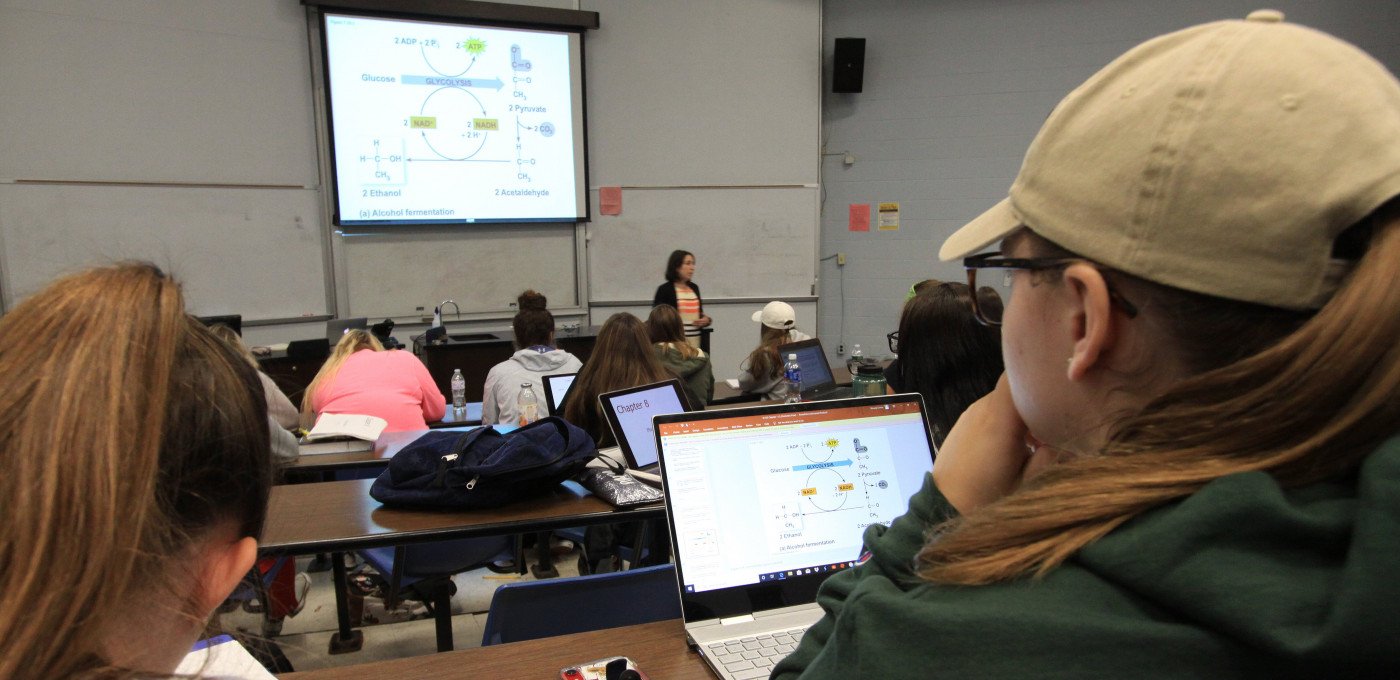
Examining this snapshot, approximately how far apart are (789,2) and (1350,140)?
22.0 feet

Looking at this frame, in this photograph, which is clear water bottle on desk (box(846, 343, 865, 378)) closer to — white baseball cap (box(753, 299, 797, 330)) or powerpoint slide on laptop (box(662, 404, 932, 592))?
white baseball cap (box(753, 299, 797, 330))

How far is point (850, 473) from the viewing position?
1.39 metres

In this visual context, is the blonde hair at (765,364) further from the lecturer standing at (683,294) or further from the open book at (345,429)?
the lecturer standing at (683,294)

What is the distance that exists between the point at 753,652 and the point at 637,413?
1137mm

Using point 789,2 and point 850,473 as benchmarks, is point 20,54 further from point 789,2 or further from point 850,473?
point 850,473

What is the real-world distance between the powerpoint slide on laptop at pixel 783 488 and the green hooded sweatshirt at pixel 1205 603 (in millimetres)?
712

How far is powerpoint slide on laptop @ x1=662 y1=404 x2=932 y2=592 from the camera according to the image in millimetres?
1275

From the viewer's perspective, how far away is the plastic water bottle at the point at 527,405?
10.0 ft

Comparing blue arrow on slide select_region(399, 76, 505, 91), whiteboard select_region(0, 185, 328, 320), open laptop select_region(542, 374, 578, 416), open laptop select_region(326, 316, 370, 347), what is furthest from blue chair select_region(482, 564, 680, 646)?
blue arrow on slide select_region(399, 76, 505, 91)

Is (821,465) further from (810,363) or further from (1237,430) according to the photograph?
(810,363)

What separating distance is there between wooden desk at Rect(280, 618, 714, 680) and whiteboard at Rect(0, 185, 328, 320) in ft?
15.8

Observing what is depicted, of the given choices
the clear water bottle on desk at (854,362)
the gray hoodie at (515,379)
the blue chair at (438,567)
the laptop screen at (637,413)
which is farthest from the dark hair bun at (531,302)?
the laptop screen at (637,413)

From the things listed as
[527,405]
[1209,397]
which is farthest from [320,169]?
[1209,397]

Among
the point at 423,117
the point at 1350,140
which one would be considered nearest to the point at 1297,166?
the point at 1350,140
